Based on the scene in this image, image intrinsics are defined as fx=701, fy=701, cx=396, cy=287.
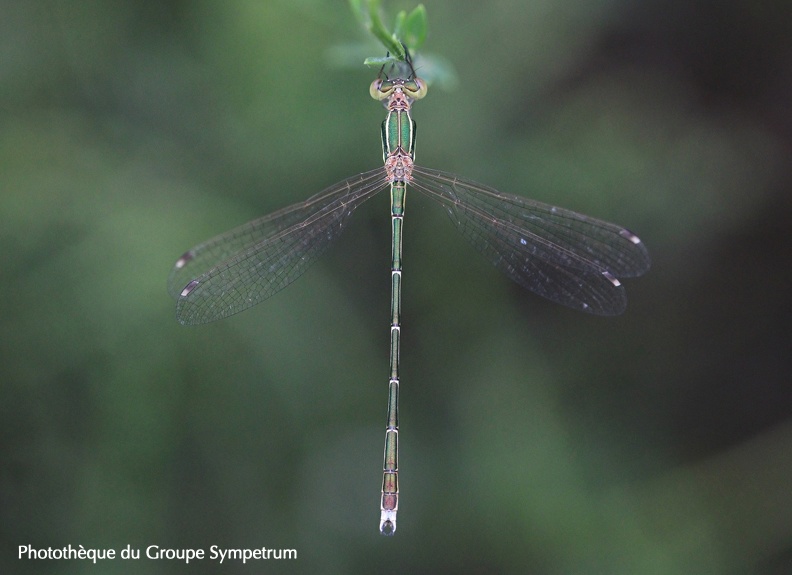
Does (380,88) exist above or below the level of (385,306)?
above

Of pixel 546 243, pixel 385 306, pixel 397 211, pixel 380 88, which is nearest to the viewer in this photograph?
pixel 380 88

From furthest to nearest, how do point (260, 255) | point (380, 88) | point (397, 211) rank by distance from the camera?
point (397, 211)
point (260, 255)
point (380, 88)

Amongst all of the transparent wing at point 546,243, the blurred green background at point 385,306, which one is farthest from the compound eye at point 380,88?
the transparent wing at point 546,243

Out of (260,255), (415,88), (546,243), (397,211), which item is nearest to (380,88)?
(415,88)

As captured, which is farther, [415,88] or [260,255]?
[260,255]

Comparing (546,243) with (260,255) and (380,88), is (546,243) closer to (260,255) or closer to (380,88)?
(380,88)

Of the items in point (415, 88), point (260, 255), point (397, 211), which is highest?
point (415, 88)

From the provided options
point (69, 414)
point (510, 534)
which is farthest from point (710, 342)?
point (69, 414)

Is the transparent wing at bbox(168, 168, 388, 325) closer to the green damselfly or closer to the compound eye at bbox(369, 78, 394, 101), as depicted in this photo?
the green damselfly

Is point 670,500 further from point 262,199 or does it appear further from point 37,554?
point 37,554
